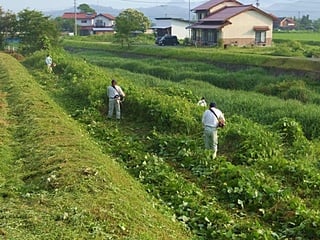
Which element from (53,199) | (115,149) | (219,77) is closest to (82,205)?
(53,199)

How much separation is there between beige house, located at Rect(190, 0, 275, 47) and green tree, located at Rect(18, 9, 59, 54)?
18.1m

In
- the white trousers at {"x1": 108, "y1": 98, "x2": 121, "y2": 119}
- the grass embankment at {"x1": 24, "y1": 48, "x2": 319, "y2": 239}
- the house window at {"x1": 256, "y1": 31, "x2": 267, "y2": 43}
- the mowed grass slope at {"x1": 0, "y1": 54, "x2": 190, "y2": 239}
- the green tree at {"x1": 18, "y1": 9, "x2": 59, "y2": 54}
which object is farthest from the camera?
the house window at {"x1": 256, "y1": 31, "x2": 267, "y2": 43}

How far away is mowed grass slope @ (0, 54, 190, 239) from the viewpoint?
854 centimetres

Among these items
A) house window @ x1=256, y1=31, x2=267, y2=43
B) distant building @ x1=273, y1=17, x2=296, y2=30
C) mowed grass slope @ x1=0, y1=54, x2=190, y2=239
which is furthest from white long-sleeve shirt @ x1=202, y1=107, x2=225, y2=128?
distant building @ x1=273, y1=17, x2=296, y2=30

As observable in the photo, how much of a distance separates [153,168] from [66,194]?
13.7ft

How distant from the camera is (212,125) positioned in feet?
48.8

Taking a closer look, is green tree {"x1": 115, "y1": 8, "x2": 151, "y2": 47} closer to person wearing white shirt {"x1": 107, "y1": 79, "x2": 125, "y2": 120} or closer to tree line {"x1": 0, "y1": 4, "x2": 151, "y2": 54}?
tree line {"x1": 0, "y1": 4, "x2": 151, "y2": 54}

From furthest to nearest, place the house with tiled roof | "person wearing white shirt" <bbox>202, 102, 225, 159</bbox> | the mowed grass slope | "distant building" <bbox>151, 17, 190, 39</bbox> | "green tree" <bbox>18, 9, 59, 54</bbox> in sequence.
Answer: the house with tiled roof < "distant building" <bbox>151, 17, 190, 39</bbox> < "green tree" <bbox>18, 9, 59, 54</bbox> < "person wearing white shirt" <bbox>202, 102, 225, 159</bbox> < the mowed grass slope

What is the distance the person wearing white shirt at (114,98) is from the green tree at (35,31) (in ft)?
102

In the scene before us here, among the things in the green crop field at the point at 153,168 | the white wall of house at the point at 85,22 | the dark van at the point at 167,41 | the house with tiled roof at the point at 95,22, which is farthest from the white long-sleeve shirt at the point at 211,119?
the white wall of house at the point at 85,22

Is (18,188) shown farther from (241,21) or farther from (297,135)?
(241,21)

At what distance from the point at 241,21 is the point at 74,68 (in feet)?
99.8

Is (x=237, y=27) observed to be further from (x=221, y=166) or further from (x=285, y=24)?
(x=285, y=24)

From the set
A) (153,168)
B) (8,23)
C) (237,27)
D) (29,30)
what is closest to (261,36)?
(237,27)
